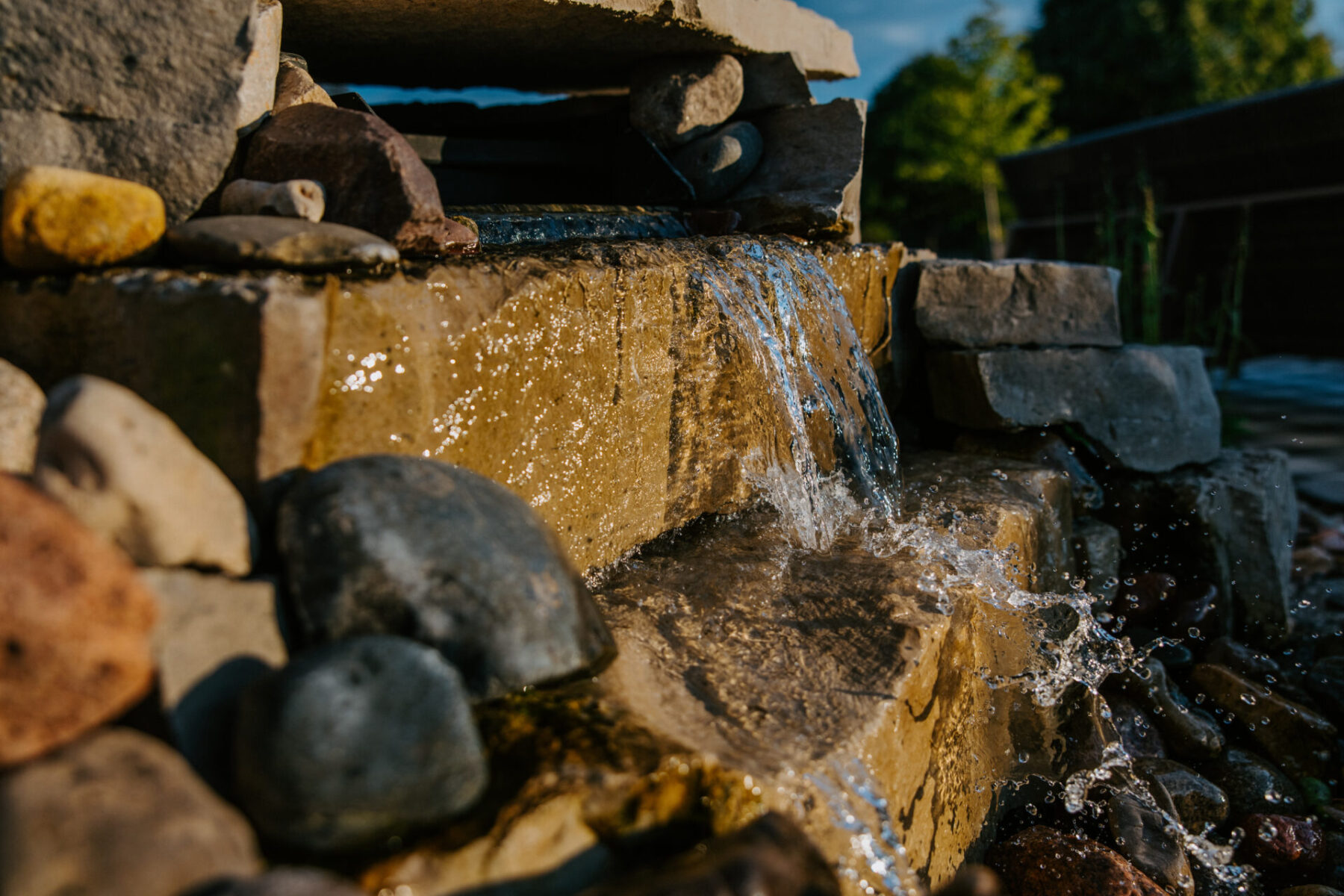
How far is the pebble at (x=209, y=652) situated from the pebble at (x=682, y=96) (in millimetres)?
2941

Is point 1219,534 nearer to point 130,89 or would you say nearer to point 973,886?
point 973,886

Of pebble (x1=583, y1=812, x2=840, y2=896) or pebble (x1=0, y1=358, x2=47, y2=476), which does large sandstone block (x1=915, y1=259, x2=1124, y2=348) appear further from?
pebble (x1=0, y1=358, x2=47, y2=476)

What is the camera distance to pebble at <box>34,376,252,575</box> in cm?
125

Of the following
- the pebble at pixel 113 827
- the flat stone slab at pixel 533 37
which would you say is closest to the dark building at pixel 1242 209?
the flat stone slab at pixel 533 37

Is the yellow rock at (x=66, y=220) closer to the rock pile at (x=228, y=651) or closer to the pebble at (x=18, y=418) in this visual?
the pebble at (x=18, y=418)

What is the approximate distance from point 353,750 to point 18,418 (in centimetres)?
97

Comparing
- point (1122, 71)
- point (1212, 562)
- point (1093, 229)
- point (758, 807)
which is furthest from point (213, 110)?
point (1122, 71)

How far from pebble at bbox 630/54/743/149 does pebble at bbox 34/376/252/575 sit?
9.29 ft

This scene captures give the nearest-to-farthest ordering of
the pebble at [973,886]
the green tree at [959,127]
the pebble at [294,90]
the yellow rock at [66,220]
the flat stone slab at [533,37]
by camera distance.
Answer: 1. the pebble at [973,886]
2. the yellow rock at [66,220]
3. the pebble at [294,90]
4. the flat stone slab at [533,37]
5. the green tree at [959,127]

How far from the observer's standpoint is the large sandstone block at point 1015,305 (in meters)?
3.50

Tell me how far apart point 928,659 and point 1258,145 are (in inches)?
273

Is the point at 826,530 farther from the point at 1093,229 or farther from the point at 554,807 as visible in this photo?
the point at 1093,229

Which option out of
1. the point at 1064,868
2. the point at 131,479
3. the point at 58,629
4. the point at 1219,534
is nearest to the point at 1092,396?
the point at 1219,534

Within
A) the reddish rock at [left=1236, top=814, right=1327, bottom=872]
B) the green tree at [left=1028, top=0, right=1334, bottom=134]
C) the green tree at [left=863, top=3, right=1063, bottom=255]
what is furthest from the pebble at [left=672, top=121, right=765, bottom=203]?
the green tree at [left=1028, top=0, right=1334, bottom=134]
